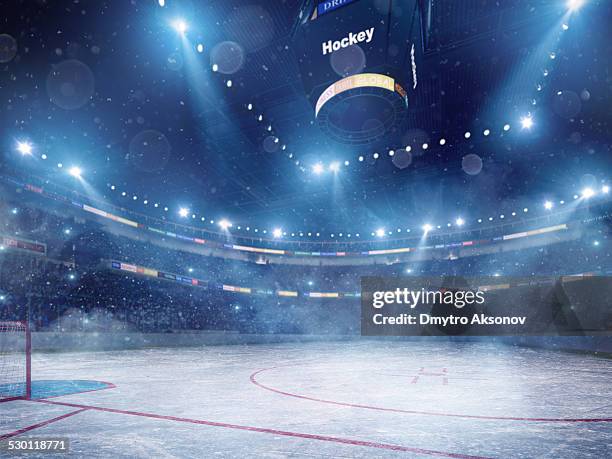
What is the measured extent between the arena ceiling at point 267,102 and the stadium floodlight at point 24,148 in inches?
13.7

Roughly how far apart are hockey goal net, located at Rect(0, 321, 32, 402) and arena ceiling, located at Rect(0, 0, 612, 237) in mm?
7950

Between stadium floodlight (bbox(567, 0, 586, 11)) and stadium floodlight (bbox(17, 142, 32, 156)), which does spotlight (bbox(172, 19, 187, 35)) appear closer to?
stadium floodlight (bbox(567, 0, 586, 11))

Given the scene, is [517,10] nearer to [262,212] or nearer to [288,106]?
[288,106]

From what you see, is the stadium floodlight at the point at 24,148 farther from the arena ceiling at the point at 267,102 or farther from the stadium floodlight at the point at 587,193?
the stadium floodlight at the point at 587,193

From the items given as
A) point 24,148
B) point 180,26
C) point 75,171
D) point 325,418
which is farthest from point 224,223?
point 325,418

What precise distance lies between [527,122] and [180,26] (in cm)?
1564

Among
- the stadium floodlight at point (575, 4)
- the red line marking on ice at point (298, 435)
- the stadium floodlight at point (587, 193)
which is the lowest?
the red line marking on ice at point (298, 435)

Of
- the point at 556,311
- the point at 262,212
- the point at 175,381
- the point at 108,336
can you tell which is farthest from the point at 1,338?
the point at 556,311

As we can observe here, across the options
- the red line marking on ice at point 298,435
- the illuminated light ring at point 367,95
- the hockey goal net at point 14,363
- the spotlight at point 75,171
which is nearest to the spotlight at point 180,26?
the illuminated light ring at point 367,95

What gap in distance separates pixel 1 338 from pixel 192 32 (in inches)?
578

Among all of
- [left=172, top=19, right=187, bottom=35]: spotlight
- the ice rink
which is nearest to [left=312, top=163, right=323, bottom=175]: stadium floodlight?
[left=172, top=19, right=187, bottom=35]: spotlight

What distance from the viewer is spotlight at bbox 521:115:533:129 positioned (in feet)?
59.6

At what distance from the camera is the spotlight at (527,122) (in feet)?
59.6

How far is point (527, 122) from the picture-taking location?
18.5 m
